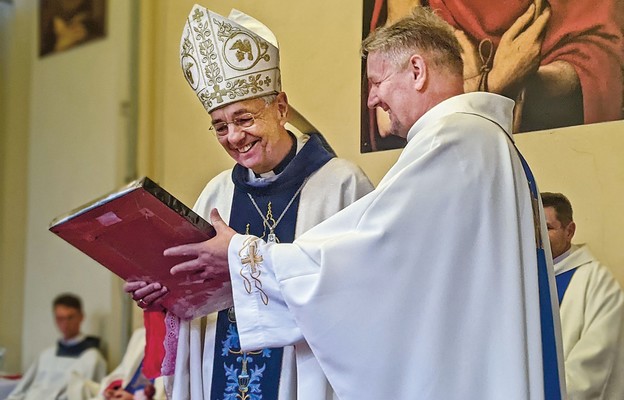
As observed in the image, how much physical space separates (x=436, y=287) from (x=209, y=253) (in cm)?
76

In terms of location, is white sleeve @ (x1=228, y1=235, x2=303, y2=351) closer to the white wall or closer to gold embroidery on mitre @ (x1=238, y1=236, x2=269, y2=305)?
gold embroidery on mitre @ (x1=238, y1=236, x2=269, y2=305)

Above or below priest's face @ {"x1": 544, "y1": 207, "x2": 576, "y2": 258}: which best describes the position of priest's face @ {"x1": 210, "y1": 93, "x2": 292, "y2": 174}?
above

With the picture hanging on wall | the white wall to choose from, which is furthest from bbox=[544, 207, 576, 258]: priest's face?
the picture hanging on wall

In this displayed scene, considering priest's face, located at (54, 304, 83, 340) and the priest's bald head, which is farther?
priest's face, located at (54, 304, 83, 340)

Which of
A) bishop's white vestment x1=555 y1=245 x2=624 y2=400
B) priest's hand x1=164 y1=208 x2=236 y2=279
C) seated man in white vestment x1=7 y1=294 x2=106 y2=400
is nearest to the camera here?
priest's hand x1=164 y1=208 x2=236 y2=279

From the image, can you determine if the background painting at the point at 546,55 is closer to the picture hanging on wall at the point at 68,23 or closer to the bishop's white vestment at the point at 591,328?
the bishop's white vestment at the point at 591,328

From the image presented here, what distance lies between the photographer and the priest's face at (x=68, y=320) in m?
7.82

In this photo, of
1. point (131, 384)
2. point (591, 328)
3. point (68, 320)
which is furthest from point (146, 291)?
point (68, 320)

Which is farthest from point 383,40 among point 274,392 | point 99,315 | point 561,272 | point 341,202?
point 99,315

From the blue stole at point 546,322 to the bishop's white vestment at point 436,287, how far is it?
107mm

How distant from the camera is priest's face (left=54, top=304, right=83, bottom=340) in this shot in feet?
25.7

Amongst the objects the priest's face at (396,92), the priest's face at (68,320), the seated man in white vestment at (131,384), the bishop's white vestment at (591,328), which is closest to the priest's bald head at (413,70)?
the priest's face at (396,92)

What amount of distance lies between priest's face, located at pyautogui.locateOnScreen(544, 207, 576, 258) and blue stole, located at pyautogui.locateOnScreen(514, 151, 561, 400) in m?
1.72

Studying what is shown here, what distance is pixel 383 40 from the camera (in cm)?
261
